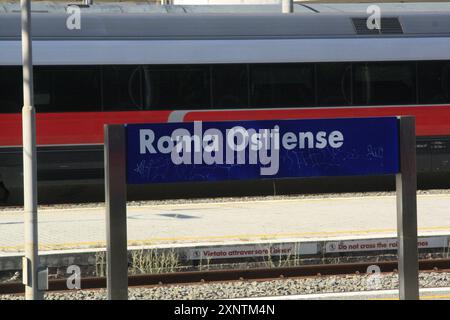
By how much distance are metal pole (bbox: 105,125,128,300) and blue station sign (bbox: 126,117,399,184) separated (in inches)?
4.0

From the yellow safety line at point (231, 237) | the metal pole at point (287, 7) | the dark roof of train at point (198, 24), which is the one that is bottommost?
the yellow safety line at point (231, 237)

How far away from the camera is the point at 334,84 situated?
60.7 ft

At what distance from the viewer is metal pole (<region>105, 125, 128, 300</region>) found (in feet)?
27.3

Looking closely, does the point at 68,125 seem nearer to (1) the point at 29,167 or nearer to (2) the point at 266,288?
(2) the point at 266,288

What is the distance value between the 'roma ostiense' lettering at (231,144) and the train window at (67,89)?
9.21 meters

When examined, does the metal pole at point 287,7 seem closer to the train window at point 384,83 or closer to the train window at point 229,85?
the train window at point 384,83

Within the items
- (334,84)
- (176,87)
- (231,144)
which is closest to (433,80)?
(334,84)

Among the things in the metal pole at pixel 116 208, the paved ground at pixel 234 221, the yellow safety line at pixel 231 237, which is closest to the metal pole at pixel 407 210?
the metal pole at pixel 116 208

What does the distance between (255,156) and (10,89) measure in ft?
31.0

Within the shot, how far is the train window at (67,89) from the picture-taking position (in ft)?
56.7

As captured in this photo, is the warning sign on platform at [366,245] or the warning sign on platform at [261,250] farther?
the warning sign on platform at [366,245]

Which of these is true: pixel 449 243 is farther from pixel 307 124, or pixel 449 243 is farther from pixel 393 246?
pixel 307 124

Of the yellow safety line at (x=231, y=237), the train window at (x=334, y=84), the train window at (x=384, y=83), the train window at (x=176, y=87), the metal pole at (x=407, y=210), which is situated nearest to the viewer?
the metal pole at (x=407, y=210)

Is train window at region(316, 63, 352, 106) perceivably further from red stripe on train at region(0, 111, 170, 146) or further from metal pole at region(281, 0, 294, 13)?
red stripe on train at region(0, 111, 170, 146)
